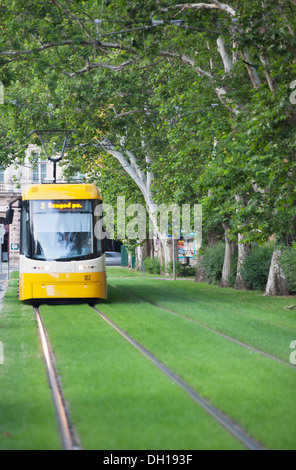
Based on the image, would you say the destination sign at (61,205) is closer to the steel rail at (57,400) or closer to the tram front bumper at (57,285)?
the tram front bumper at (57,285)

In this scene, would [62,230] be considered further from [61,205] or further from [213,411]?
[213,411]

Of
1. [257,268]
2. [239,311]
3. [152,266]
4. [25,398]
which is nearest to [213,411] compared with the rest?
[25,398]

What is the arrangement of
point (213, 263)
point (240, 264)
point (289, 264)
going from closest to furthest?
point (289, 264) < point (240, 264) < point (213, 263)

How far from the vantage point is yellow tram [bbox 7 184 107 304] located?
65.9 feet

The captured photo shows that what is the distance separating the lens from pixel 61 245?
66.9ft

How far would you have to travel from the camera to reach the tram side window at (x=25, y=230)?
20484 millimetres

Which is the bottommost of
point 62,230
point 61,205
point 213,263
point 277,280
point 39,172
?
point 277,280

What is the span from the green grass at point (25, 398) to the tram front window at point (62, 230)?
18.8ft

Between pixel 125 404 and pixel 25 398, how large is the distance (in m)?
1.22

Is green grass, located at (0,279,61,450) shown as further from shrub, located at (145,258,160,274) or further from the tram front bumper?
shrub, located at (145,258,160,274)

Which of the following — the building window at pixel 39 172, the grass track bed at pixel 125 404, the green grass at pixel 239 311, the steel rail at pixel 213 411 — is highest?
the building window at pixel 39 172

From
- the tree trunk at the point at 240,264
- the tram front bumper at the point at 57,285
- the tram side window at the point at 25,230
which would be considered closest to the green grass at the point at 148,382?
the tram front bumper at the point at 57,285

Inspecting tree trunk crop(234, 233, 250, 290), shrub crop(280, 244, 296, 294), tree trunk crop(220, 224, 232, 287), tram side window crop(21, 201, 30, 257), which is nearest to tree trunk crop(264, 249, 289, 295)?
shrub crop(280, 244, 296, 294)
